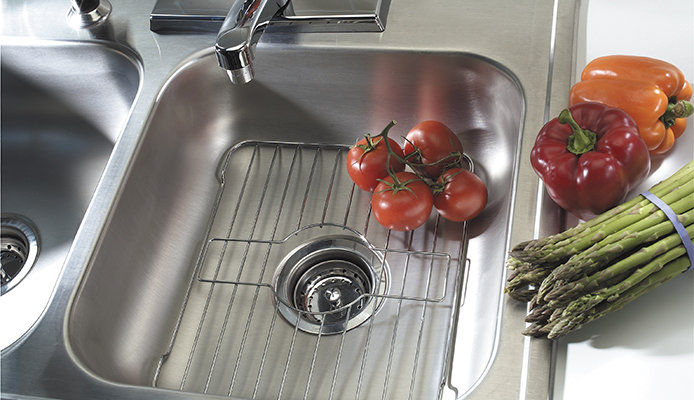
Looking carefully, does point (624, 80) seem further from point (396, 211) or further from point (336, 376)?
point (336, 376)

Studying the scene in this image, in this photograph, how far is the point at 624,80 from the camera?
0.90 m

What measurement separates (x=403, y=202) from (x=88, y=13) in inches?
26.4

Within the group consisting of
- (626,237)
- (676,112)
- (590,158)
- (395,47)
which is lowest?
(626,237)

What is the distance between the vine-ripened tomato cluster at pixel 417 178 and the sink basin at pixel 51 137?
45cm

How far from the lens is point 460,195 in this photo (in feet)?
3.25

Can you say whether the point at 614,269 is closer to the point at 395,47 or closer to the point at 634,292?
the point at 634,292

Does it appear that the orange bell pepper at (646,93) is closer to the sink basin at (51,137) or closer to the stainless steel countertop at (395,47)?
the stainless steel countertop at (395,47)

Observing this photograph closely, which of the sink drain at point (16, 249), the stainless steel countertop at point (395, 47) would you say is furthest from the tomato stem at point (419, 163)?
the sink drain at point (16, 249)

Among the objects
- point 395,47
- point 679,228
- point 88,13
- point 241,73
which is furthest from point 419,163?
point 88,13

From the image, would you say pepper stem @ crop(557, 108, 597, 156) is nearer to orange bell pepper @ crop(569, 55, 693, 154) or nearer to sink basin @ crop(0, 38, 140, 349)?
orange bell pepper @ crop(569, 55, 693, 154)

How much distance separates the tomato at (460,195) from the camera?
0.99 meters

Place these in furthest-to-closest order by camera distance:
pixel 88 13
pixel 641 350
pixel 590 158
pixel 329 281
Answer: pixel 88 13
pixel 329 281
pixel 590 158
pixel 641 350

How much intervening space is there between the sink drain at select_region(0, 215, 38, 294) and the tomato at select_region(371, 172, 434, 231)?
627 millimetres

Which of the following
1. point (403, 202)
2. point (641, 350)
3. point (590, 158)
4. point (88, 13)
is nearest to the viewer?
point (641, 350)
